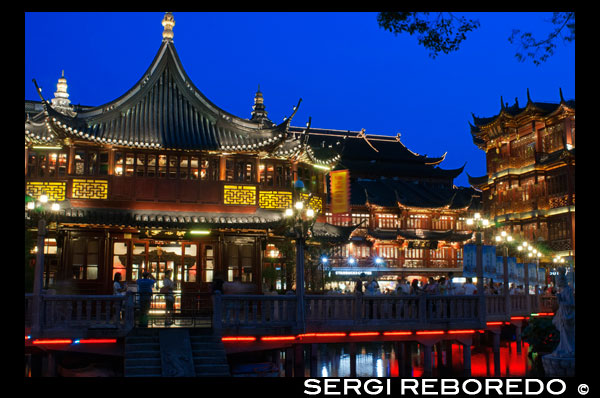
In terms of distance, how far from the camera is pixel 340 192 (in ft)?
96.4

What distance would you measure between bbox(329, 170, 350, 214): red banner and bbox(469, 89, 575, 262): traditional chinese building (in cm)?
2472

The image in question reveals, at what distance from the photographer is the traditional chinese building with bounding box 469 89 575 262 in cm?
5028

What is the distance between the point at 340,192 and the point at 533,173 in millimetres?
31001

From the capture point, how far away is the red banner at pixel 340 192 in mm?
28984

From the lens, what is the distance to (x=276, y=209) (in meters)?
25.1

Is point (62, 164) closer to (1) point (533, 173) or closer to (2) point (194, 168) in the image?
(2) point (194, 168)

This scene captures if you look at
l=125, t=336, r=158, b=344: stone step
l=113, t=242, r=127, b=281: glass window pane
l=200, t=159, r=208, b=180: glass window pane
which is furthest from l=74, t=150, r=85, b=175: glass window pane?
l=125, t=336, r=158, b=344: stone step

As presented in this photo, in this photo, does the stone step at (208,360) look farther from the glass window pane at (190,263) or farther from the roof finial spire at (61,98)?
the roof finial spire at (61,98)

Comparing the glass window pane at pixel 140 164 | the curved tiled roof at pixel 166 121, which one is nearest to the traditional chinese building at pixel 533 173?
the curved tiled roof at pixel 166 121

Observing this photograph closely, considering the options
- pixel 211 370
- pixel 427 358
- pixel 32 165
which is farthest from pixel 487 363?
pixel 32 165

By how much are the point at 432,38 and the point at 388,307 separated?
838cm

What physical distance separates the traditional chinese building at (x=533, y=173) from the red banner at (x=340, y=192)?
81.1ft

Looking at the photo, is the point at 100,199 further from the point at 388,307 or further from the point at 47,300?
the point at 388,307
